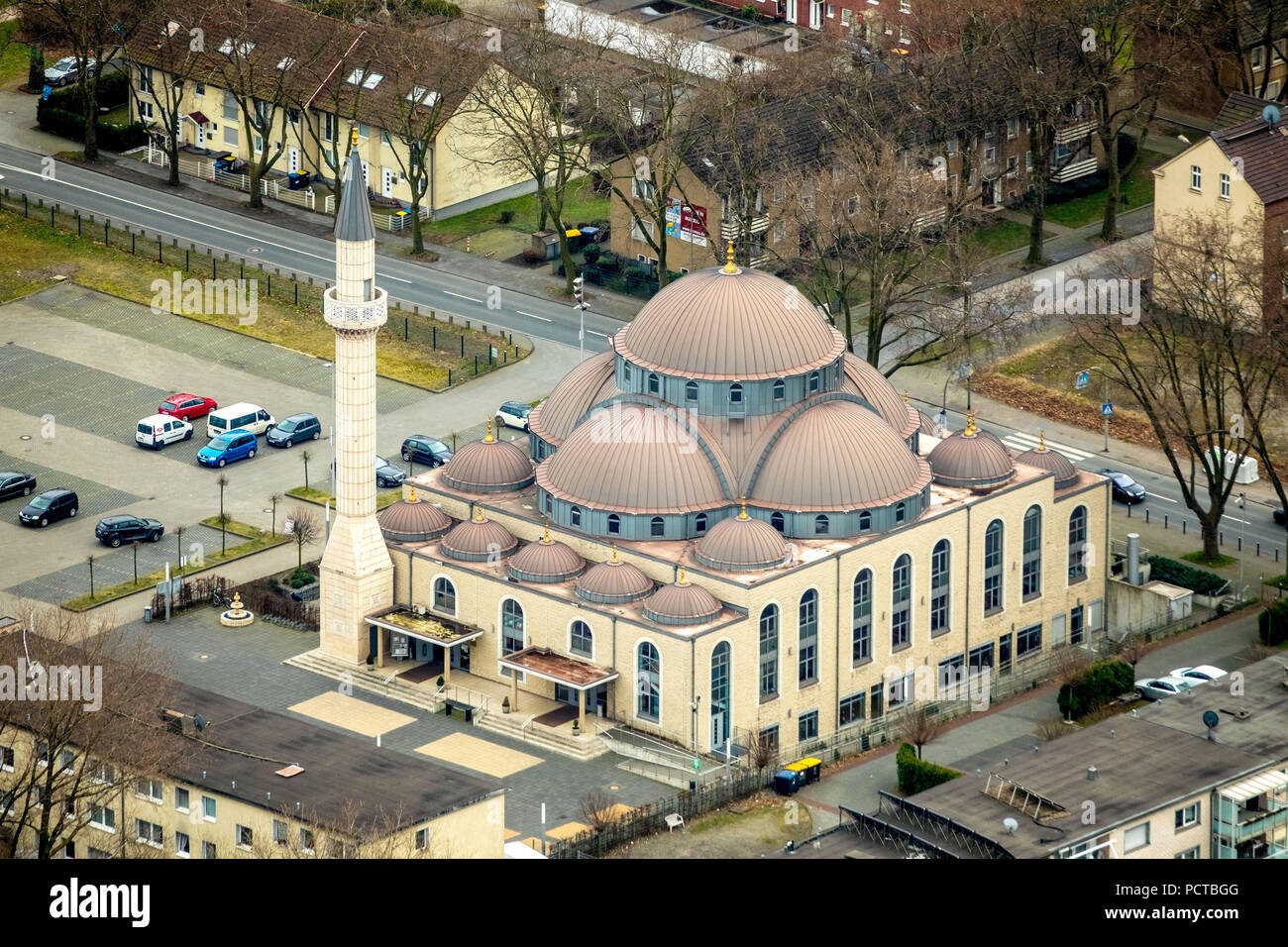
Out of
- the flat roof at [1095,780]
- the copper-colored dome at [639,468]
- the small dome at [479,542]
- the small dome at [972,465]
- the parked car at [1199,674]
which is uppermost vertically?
the copper-colored dome at [639,468]

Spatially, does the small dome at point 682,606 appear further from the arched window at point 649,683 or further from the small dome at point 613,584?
the small dome at point 613,584

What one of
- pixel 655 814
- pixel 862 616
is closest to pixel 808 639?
pixel 862 616

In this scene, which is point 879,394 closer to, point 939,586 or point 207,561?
point 939,586

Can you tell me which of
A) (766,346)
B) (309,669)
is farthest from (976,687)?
(309,669)

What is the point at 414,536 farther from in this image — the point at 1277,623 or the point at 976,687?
the point at 1277,623

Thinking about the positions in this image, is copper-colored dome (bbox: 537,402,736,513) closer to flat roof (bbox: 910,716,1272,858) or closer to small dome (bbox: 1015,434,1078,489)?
small dome (bbox: 1015,434,1078,489)

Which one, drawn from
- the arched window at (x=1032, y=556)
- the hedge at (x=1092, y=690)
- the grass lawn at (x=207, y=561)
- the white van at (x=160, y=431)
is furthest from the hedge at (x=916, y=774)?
the white van at (x=160, y=431)
